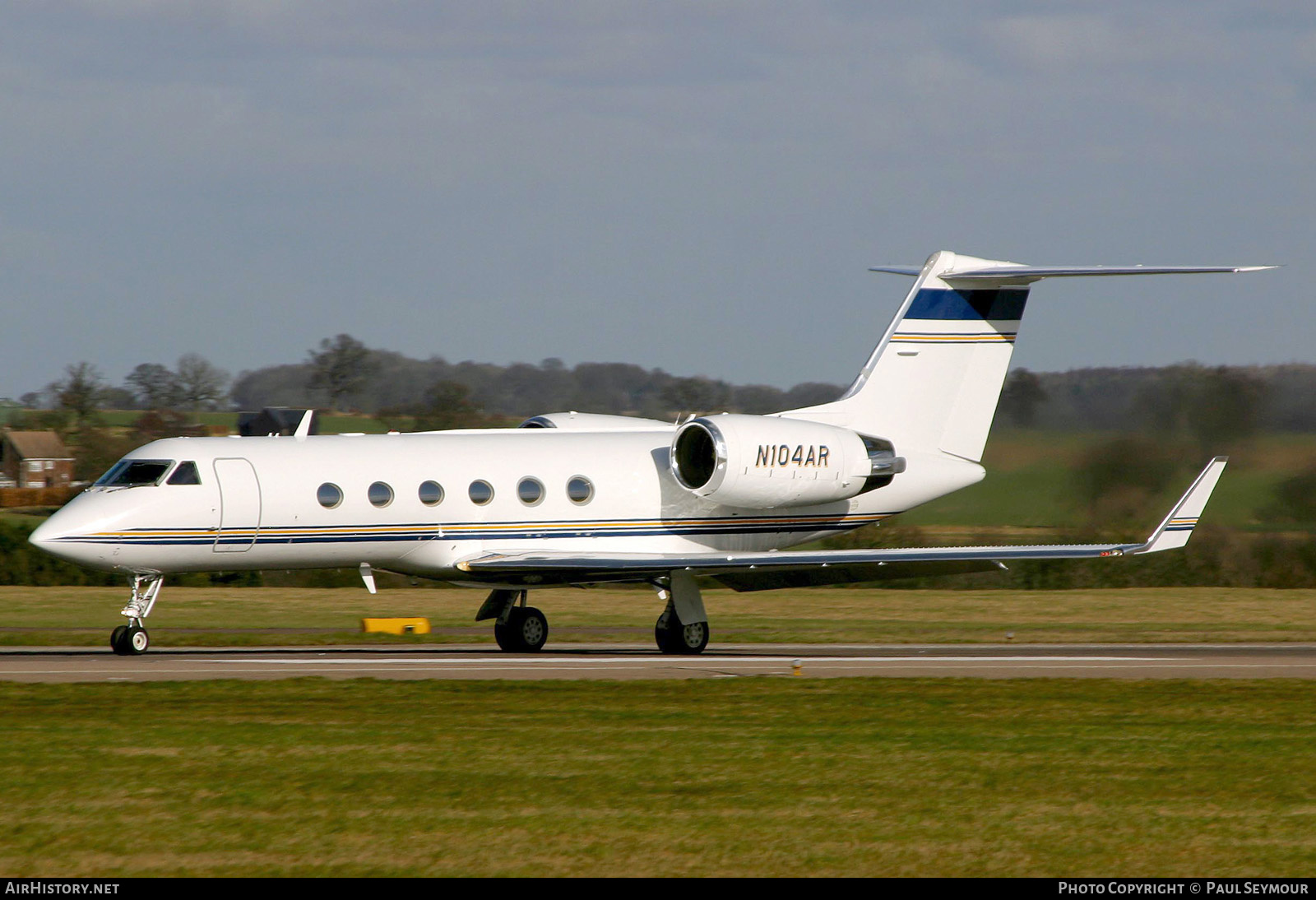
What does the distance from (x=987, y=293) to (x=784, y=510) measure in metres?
4.93

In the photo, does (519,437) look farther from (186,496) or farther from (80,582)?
(80,582)

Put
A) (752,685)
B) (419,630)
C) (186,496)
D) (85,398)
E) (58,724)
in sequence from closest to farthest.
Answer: (58,724), (752,685), (186,496), (419,630), (85,398)

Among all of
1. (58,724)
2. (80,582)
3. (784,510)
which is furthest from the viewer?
(80,582)

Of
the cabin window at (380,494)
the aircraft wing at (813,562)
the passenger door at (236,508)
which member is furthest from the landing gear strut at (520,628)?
the passenger door at (236,508)

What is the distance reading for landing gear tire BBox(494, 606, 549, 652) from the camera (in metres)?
24.2

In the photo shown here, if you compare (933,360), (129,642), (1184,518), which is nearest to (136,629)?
Answer: (129,642)

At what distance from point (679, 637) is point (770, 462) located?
2.87m

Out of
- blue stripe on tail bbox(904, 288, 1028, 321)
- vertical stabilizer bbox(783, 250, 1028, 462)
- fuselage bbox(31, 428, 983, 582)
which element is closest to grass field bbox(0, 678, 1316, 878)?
fuselage bbox(31, 428, 983, 582)

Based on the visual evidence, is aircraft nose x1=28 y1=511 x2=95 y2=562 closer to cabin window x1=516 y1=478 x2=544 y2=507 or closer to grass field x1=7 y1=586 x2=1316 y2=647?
grass field x1=7 y1=586 x2=1316 y2=647

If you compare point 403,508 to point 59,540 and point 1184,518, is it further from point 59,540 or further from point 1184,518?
point 1184,518

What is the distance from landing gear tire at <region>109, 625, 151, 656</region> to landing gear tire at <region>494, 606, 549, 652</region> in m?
5.18

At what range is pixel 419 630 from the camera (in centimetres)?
2895

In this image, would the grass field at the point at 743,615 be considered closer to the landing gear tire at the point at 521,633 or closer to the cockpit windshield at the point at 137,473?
the landing gear tire at the point at 521,633

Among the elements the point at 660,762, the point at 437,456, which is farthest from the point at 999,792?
the point at 437,456
